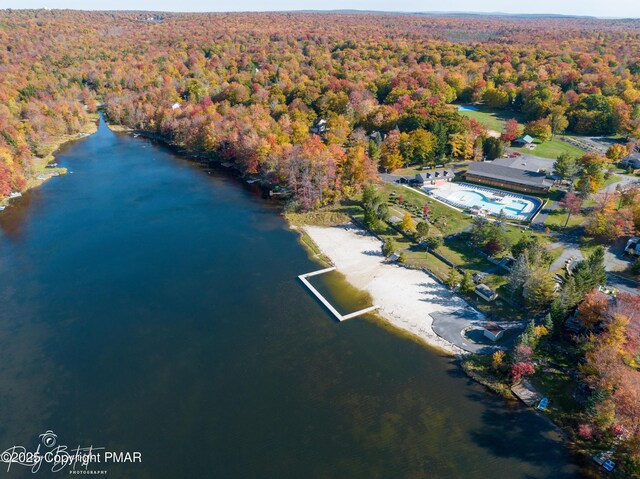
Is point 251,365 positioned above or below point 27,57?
below

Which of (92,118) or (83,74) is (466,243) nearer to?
(92,118)

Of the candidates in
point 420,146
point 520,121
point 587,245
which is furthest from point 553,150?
point 587,245

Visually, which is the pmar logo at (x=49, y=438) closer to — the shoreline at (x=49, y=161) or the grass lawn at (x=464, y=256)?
the grass lawn at (x=464, y=256)

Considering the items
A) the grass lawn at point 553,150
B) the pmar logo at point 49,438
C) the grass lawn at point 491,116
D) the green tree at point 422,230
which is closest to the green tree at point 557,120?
the grass lawn at point 553,150

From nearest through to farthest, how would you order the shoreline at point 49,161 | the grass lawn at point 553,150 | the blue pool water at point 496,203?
the blue pool water at point 496,203
the shoreline at point 49,161
the grass lawn at point 553,150

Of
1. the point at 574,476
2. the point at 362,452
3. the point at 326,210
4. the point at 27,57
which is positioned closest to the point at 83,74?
the point at 27,57

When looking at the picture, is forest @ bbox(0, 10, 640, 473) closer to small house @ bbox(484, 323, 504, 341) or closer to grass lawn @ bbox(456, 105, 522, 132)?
grass lawn @ bbox(456, 105, 522, 132)

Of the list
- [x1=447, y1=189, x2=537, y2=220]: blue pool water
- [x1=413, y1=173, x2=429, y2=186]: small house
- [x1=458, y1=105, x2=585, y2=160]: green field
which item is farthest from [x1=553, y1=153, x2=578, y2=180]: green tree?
[x1=413, y1=173, x2=429, y2=186]: small house
